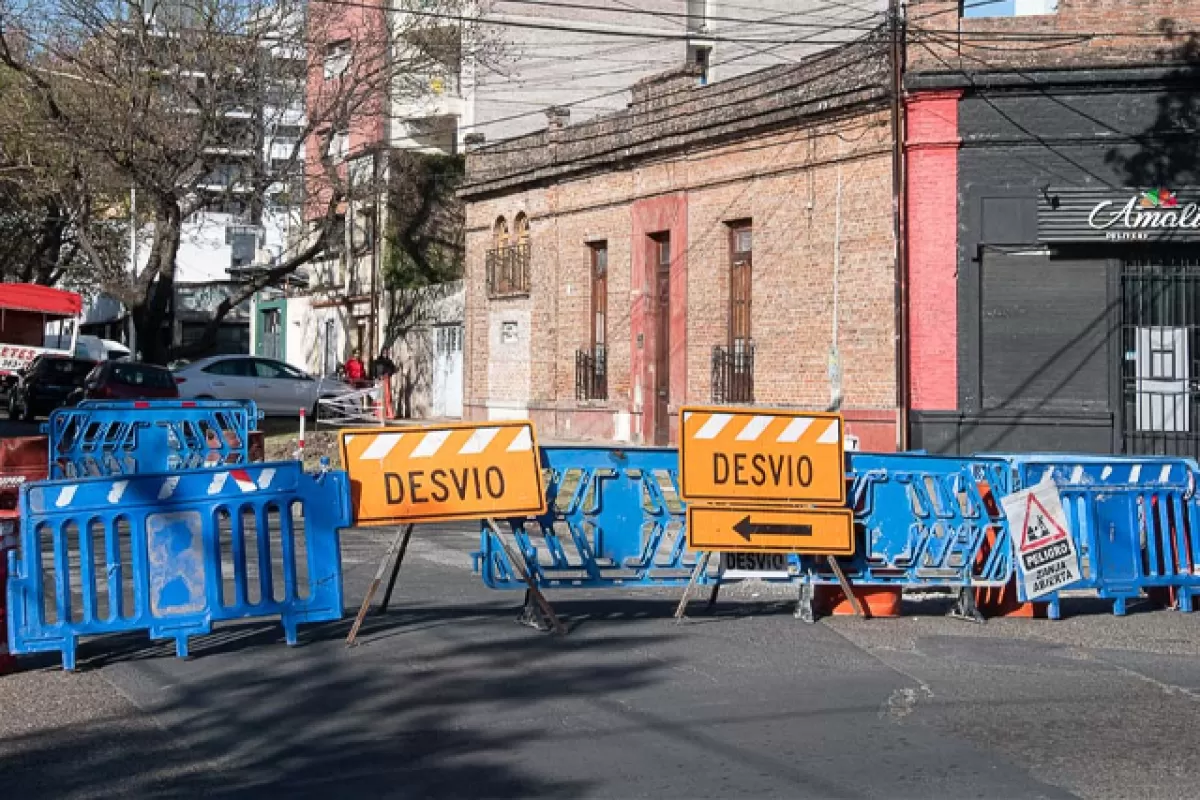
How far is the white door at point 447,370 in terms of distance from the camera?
3519 cm

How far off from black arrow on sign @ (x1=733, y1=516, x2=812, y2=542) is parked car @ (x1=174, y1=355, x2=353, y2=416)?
25.1 meters

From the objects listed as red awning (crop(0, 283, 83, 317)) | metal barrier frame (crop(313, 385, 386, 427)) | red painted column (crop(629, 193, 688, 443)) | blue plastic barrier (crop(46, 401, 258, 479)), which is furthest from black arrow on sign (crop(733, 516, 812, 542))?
red awning (crop(0, 283, 83, 317))

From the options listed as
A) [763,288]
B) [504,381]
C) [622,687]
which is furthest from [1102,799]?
[504,381]

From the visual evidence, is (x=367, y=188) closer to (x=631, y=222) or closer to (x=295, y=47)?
(x=295, y=47)

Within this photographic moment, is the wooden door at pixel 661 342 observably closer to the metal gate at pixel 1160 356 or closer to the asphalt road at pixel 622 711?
the metal gate at pixel 1160 356

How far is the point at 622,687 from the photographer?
8211 millimetres

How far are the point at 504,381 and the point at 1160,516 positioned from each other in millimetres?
21833

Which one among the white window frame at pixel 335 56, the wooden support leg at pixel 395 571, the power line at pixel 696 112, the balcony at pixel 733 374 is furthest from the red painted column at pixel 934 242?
the white window frame at pixel 335 56

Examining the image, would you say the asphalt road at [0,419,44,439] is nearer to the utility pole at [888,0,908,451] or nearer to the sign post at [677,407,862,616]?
the utility pole at [888,0,908,451]

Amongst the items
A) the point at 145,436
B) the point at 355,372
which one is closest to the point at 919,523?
the point at 145,436

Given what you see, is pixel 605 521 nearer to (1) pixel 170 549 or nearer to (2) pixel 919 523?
(2) pixel 919 523

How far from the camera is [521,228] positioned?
31734 millimetres

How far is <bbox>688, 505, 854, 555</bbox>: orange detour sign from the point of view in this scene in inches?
398

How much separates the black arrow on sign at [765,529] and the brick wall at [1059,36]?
12150mm
